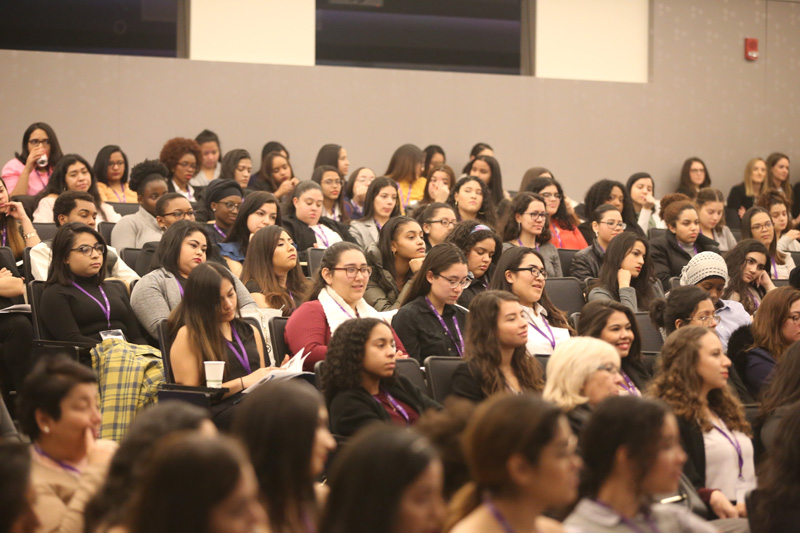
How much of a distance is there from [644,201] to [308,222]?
3.10m

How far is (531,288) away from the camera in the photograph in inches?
189

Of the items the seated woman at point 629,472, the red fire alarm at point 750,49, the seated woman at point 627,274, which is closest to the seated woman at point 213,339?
the seated woman at point 629,472

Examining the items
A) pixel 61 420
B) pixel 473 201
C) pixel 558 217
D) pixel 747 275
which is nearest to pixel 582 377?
pixel 61 420

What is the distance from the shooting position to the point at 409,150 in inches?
318

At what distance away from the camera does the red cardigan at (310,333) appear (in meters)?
4.25

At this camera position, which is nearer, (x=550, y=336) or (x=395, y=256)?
(x=550, y=336)

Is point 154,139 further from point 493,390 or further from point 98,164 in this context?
point 493,390

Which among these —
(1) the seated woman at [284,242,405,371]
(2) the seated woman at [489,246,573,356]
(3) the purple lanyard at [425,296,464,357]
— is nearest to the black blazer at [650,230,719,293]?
(2) the seated woman at [489,246,573,356]

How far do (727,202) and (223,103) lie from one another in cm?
491

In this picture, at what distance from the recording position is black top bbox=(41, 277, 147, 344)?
14.5 feet

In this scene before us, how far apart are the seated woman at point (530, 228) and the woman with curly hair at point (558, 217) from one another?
0.62 meters

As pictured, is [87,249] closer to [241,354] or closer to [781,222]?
[241,354]

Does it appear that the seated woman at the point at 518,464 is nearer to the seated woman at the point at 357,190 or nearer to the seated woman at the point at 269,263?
the seated woman at the point at 269,263

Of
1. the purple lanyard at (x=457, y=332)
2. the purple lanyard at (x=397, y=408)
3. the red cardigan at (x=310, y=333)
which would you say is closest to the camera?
the purple lanyard at (x=397, y=408)
